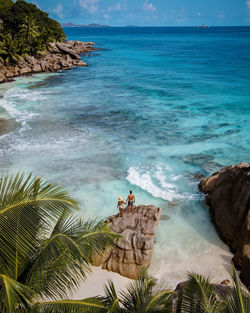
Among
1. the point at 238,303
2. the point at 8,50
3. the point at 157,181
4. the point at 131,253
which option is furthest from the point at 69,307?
the point at 8,50

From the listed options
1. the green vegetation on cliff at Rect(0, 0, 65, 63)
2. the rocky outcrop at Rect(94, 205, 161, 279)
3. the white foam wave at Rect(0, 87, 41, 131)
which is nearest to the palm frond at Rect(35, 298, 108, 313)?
the rocky outcrop at Rect(94, 205, 161, 279)

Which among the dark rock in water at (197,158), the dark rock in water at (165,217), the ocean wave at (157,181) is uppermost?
the dark rock in water at (197,158)

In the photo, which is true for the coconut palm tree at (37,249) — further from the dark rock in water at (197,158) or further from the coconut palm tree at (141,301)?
the dark rock in water at (197,158)

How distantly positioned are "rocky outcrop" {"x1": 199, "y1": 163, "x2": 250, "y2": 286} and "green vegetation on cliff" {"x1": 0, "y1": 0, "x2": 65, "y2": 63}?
42306 mm

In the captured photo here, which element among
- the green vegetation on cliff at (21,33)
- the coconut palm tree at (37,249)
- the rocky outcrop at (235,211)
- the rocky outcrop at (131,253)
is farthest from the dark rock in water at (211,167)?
the green vegetation on cliff at (21,33)

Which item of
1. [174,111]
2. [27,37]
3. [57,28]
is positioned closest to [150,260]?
[174,111]

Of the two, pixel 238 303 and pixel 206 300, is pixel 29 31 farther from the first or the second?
pixel 238 303

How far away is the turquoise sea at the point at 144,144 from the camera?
1205 cm

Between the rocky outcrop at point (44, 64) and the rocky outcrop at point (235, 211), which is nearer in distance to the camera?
the rocky outcrop at point (235, 211)

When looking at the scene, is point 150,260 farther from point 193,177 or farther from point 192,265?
point 193,177

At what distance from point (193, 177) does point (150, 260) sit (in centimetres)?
737

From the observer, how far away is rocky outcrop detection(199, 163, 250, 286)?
392 inches

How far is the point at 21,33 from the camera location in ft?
191

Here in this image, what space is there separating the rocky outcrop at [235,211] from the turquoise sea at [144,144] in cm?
50
